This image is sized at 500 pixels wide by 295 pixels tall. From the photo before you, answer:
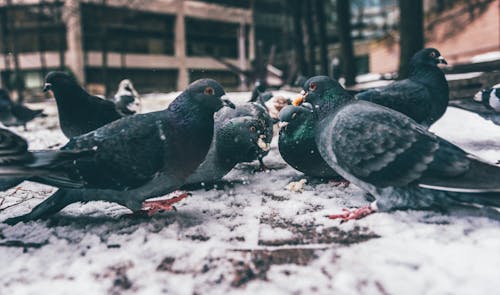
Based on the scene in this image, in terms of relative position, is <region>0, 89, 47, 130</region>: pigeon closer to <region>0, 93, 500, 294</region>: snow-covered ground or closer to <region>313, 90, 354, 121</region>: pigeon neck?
<region>0, 93, 500, 294</region>: snow-covered ground

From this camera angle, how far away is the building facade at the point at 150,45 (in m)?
32.0

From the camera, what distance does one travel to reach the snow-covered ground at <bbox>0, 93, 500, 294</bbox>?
5.97 ft

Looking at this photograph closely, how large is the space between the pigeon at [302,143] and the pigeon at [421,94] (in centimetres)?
125

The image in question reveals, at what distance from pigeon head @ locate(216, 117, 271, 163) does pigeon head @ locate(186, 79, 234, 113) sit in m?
0.91

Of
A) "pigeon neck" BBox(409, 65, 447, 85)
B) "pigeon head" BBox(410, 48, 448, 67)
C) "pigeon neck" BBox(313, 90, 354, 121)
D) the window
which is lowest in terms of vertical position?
"pigeon neck" BBox(313, 90, 354, 121)

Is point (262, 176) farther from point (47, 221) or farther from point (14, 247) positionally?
point (14, 247)

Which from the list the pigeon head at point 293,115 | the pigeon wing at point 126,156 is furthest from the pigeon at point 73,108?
the pigeon head at point 293,115

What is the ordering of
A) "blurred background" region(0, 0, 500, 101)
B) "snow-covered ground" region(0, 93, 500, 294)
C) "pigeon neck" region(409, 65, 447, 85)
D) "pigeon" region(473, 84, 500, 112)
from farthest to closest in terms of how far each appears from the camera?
1. "blurred background" region(0, 0, 500, 101)
2. "pigeon neck" region(409, 65, 447, 85)
3. "pigeon" region(473, 84, 500, 112)
4. "snow-covered ground" region(0, 93, 500, 294)

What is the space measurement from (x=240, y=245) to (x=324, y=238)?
545 mm

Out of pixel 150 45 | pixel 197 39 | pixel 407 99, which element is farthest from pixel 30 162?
pixel 197 39

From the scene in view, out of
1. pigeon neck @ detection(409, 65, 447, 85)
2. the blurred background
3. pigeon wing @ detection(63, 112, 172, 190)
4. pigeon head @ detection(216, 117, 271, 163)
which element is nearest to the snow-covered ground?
pigeon wing @ detection(63, 112, 172, 190)

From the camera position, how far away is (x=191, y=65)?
37.1 metres

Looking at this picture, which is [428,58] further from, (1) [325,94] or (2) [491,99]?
(1) [325,94]

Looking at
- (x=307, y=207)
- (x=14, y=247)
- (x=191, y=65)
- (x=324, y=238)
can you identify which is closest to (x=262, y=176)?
(x=307, y=207)
